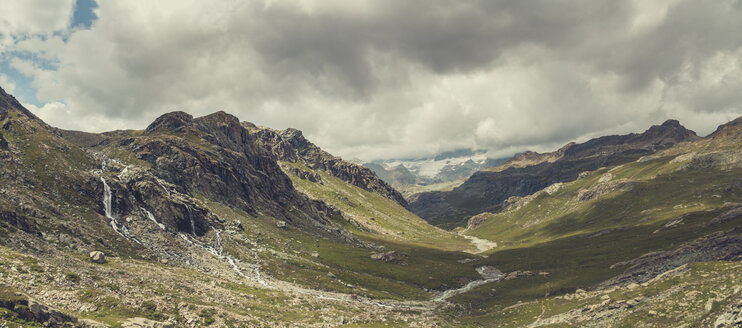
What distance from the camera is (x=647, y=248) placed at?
463 feet

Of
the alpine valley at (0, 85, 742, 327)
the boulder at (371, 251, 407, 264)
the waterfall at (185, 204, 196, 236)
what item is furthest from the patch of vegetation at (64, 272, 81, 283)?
the boulder at (371, 251, 407, 264)

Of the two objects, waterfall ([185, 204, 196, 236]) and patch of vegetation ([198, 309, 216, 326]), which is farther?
waterfall ([185, 204, 196, 236])

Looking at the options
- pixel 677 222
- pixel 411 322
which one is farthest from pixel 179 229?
pixel 677 222

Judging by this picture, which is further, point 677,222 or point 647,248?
point 677,222

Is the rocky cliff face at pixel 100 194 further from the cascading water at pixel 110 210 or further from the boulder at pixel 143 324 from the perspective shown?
the boulder at pixel 143 324

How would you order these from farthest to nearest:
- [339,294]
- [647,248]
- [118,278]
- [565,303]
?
[647,248] → [339,294] → [565,303] → [118,278]

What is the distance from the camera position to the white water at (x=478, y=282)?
120m

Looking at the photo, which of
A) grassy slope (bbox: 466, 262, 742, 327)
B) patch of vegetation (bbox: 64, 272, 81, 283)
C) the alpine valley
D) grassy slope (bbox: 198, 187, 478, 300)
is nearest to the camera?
the alpine valley

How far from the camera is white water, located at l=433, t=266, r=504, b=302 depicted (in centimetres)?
12047

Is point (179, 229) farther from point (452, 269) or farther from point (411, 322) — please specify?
point (452, 269)

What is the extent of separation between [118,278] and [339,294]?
5846cm

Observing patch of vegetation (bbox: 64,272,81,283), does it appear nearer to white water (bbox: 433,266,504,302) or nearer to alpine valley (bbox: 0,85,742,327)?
alpine valley (bbox: 0,85,742,327)

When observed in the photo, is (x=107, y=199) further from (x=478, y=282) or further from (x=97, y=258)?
(x=478, y=282)

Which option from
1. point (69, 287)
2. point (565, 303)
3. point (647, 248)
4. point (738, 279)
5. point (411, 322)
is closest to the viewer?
point (69, 287)
